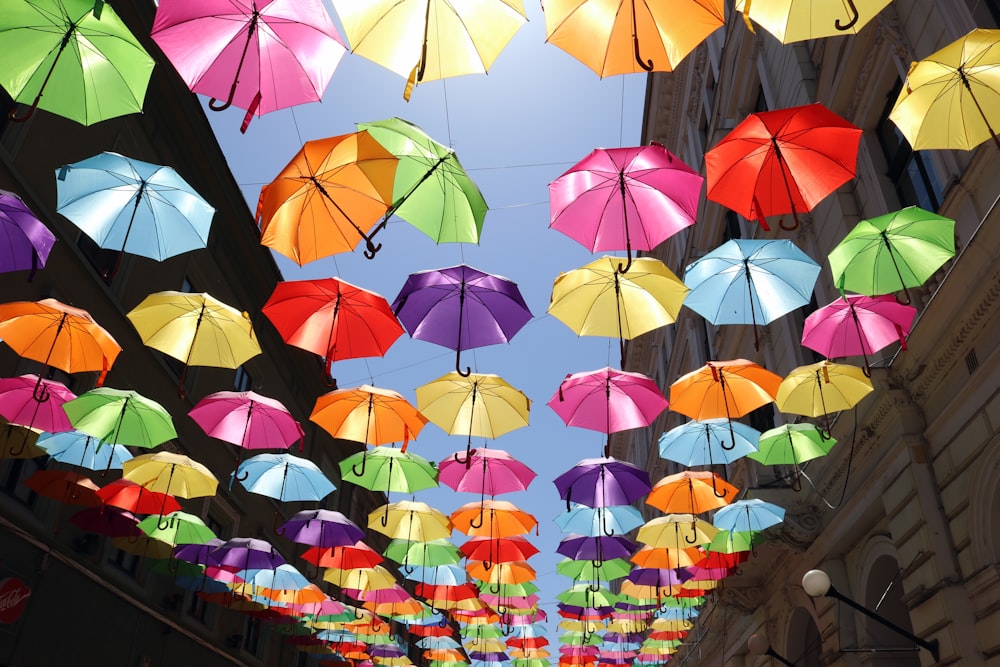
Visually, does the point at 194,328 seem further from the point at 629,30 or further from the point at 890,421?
the point at 890,421

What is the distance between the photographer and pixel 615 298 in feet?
31.4

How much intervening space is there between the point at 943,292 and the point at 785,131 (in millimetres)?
3749

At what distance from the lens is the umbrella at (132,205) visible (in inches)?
336

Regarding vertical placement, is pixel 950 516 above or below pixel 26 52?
below

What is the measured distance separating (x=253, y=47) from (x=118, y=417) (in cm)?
662

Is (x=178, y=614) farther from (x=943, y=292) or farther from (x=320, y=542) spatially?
(x=943, y=292)

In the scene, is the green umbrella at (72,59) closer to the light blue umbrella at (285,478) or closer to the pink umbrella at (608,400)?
the pink umbrella at (608,400)

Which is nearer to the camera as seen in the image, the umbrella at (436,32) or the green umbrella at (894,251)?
the umbrella at (436,32)

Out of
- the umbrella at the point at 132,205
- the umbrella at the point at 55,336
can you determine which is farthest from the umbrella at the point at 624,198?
the umbrella at the point at 55,336

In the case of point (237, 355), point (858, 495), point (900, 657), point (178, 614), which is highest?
point (237, 355)

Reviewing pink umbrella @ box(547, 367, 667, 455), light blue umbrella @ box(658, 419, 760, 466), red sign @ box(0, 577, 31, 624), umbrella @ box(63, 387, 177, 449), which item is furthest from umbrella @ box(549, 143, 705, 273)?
red sign @ box(0, 577, 31, 624)

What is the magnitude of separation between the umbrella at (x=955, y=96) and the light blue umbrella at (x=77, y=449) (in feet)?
39.2

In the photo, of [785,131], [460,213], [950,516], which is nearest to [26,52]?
[460,213]

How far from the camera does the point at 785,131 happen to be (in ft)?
24.4
